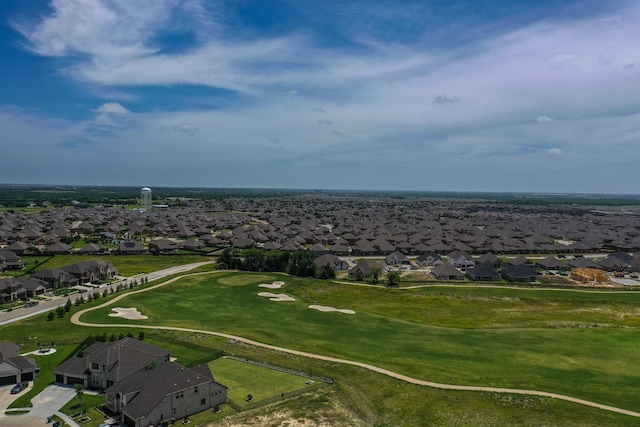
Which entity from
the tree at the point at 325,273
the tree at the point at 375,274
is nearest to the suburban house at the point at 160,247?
the tree at the point at 325,273

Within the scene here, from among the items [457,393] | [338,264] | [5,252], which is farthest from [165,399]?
[5,252]

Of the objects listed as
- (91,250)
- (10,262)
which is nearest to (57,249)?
(91,250)

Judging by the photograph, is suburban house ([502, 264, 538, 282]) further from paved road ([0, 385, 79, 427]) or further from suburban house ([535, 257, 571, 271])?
paved road ([0, 385, 79, 427])

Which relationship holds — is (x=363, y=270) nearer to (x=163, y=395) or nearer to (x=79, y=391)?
(x=163, y=395)

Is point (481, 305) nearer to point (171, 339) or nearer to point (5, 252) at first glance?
point (171, 339)

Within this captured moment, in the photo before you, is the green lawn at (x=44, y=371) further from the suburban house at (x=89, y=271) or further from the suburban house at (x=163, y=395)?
the suburban house at (x=89, y=271)

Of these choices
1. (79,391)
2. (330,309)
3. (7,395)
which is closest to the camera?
(79,391)
